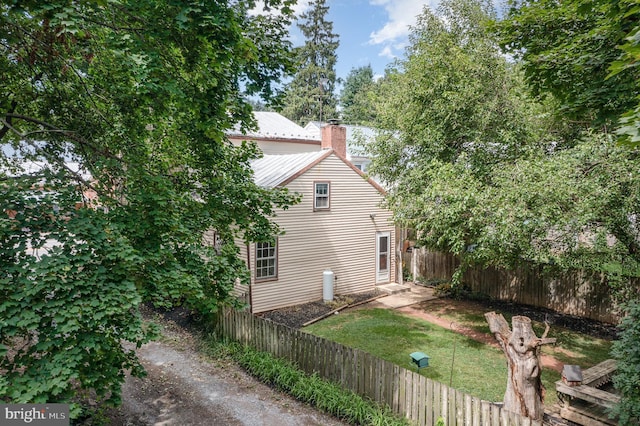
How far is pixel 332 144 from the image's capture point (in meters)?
17.0

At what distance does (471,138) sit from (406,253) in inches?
333

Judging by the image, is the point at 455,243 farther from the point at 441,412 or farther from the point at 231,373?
the point at 231,373

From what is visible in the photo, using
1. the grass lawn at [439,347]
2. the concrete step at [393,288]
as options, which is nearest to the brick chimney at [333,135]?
the concrete step at [393,288]

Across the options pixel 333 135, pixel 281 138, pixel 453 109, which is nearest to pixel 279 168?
pixel 333 135

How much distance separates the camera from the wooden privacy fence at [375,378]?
618cm

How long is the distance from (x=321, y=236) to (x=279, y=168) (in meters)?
3.21

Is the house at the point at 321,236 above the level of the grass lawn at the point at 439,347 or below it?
above

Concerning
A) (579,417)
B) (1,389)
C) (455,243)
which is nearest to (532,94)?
(455,243)

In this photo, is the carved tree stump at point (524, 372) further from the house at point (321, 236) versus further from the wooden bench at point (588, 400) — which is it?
the house at point (321, 236)

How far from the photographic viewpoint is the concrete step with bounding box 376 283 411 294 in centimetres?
1677

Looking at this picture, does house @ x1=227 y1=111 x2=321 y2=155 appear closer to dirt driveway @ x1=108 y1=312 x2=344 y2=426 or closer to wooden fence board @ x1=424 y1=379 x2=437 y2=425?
dirt driveway @ x1=108 y1=312 x2=344 y2=426

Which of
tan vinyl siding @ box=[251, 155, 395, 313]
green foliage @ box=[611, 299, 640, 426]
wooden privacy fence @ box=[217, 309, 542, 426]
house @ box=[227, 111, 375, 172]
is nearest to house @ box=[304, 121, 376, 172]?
house @ box=[227, 111, 375, 172]

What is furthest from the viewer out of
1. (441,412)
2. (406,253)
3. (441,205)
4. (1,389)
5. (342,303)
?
(406,253)

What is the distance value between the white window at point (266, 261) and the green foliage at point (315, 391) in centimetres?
403
